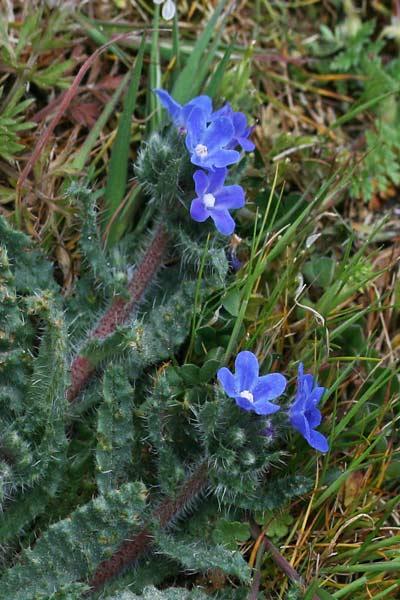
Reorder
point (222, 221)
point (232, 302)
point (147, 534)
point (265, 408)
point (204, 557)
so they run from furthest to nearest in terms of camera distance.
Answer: point (232, 302), point (222, 221), point (147, 534), point (204, 557), point (265, 408)

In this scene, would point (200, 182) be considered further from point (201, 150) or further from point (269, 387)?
point (269, 387)

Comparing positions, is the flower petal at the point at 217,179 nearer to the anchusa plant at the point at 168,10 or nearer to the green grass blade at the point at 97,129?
the green grass blade at the point at 97,129

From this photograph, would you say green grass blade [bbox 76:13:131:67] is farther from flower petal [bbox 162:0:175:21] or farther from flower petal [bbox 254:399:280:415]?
flower petal [bbox 254:399:280:415]

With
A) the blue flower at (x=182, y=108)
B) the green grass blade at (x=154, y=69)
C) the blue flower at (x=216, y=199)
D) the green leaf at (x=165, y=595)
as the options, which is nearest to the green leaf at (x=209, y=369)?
the blue flower at (x=216, y=199)

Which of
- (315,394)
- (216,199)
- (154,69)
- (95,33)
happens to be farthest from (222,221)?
(95,33)

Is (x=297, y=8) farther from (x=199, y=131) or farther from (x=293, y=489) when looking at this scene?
(x=293, y=489)

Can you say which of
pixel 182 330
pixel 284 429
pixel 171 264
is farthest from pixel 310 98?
pixel 284 429

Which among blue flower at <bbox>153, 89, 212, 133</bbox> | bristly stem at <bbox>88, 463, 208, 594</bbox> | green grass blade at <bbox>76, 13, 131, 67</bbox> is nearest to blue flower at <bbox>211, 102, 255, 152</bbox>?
blue flower at <bbox>153, 89, 212, 133</bbox>
